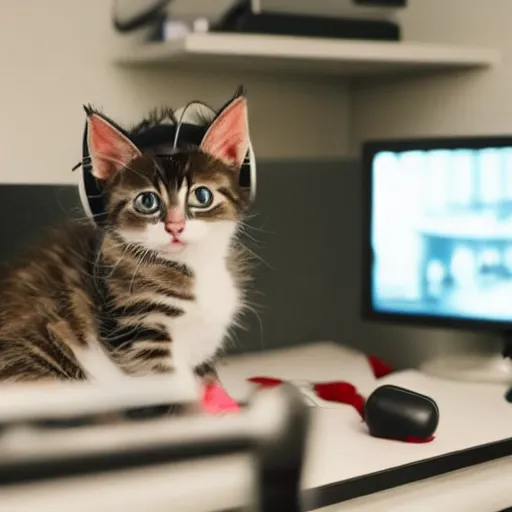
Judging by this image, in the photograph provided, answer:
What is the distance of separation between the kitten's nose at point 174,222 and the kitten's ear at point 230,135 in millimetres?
70

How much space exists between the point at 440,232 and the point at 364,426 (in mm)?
374

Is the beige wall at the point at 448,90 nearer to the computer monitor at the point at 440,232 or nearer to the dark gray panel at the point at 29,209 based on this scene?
the computer monitor at the point at 440,232

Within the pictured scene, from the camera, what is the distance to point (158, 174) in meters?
0.68

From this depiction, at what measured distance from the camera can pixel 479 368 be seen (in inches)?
43.7

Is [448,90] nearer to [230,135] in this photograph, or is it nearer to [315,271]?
[315,271]

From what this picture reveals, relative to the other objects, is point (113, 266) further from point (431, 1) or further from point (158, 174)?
point (431, 1)

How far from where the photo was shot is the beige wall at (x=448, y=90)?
1209mm

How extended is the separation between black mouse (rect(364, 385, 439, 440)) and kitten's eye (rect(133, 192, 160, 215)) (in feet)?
1.15

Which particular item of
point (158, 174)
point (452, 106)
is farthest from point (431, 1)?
point (158, 174)

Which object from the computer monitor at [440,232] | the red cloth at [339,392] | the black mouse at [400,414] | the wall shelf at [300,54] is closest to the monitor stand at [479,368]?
A: the computer monitor at [440,232]

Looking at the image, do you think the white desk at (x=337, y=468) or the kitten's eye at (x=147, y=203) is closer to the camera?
the white desk at (x=337, y=468)

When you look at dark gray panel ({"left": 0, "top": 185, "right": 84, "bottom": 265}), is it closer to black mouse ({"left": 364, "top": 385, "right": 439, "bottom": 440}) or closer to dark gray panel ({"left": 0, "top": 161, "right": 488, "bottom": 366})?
dark gray panel ({"left": 0, "top": 161, "right": 488, "bottom": 366})

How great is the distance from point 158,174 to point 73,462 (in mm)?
459

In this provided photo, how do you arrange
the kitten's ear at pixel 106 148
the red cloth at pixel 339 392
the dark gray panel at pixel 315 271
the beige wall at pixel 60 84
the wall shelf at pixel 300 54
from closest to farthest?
the kitten's ear at pixel 106 148, the red cloth at pixel 339 392, the wall shelf at pixel 300 54, the beige wall at pixel 60 84, the dark gray panel at pixel 315 271
